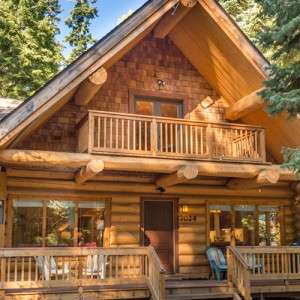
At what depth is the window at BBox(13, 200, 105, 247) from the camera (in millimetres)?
12906

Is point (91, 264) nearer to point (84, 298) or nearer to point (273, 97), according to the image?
point (84, 298)

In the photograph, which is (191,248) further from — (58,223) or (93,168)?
(93,168)

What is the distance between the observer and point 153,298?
10.9 metres

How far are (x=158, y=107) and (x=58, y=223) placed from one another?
14.6 ft

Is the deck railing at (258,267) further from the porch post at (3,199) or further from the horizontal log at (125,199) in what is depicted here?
the porch post at (3,199)

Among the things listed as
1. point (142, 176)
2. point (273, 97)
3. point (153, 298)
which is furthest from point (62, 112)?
point (273, 97)

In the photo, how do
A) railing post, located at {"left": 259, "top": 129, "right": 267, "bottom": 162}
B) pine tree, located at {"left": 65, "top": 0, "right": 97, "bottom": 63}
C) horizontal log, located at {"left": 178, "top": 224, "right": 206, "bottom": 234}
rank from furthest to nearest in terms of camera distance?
pine tree, located at {"left": 65, "top": 0, "right": 97, "bottom": 63}, horizontal log, located at {"left": 178, "top": 224, "right": 206, "bottom": 234}, railing post, located at {"left": 259, "top": 129, "right": 267, "bottom": 162}

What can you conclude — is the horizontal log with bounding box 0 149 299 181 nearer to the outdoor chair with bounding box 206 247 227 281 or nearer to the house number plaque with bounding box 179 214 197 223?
the house number plaque with bounding box 179 214 197 223

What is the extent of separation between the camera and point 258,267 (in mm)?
12414

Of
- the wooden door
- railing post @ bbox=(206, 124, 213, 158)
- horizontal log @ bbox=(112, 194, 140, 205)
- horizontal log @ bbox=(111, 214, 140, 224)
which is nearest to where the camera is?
railing post @ bbox=(206, 124, 213, 158)

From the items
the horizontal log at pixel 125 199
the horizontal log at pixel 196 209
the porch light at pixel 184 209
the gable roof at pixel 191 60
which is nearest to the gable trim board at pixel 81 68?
the gable roof at pixel 191 60

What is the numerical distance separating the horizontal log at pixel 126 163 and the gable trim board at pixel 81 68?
0.52 metres

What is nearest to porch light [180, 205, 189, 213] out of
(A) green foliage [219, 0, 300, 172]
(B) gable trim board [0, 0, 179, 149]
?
(B) gable trim board [0, 0, 179, 149]

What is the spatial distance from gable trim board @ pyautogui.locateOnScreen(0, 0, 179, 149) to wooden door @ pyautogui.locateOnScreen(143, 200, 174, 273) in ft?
15.6
